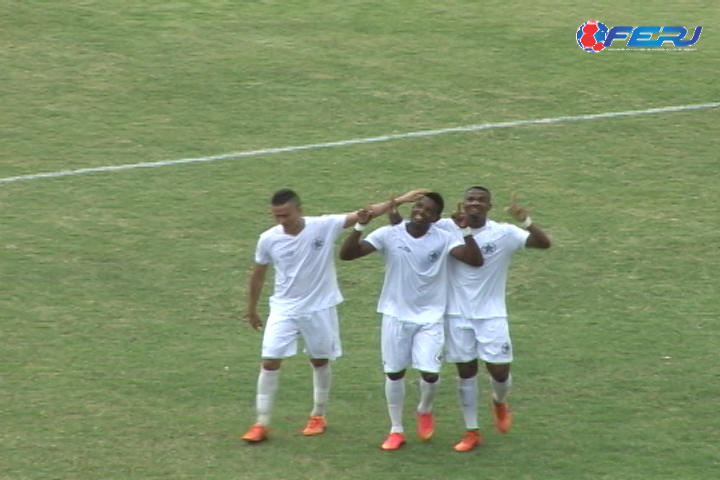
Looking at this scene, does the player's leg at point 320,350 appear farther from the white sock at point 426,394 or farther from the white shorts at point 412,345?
the white sock at point 426,394

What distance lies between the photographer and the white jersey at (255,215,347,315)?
35.7ft

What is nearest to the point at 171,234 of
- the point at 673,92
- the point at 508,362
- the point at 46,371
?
the point at 46,371

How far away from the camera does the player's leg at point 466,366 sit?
35.4 feet

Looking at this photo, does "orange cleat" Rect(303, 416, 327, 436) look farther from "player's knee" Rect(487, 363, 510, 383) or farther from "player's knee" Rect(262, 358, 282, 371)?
"player's knee" Rect(487, 363, 510, 383)

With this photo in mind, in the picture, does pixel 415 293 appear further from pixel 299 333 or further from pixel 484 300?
pixel 299 333

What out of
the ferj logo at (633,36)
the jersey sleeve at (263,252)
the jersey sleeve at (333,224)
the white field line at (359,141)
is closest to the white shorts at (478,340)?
the jersey sleeve at (333,224)

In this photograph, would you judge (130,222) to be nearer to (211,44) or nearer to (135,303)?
(135,303)

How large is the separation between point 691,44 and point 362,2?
17.9ft

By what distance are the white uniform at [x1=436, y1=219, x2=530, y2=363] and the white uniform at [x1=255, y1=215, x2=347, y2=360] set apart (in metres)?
0.94

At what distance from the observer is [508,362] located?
10758 millimetres

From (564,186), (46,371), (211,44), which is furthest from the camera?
(211,44)

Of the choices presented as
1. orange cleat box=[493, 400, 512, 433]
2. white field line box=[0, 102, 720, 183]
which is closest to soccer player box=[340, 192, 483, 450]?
orange cleat box=[493, 400, 512, 433]

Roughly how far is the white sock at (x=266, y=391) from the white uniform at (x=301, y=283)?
15cm

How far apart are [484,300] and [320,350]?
1.35 meters
